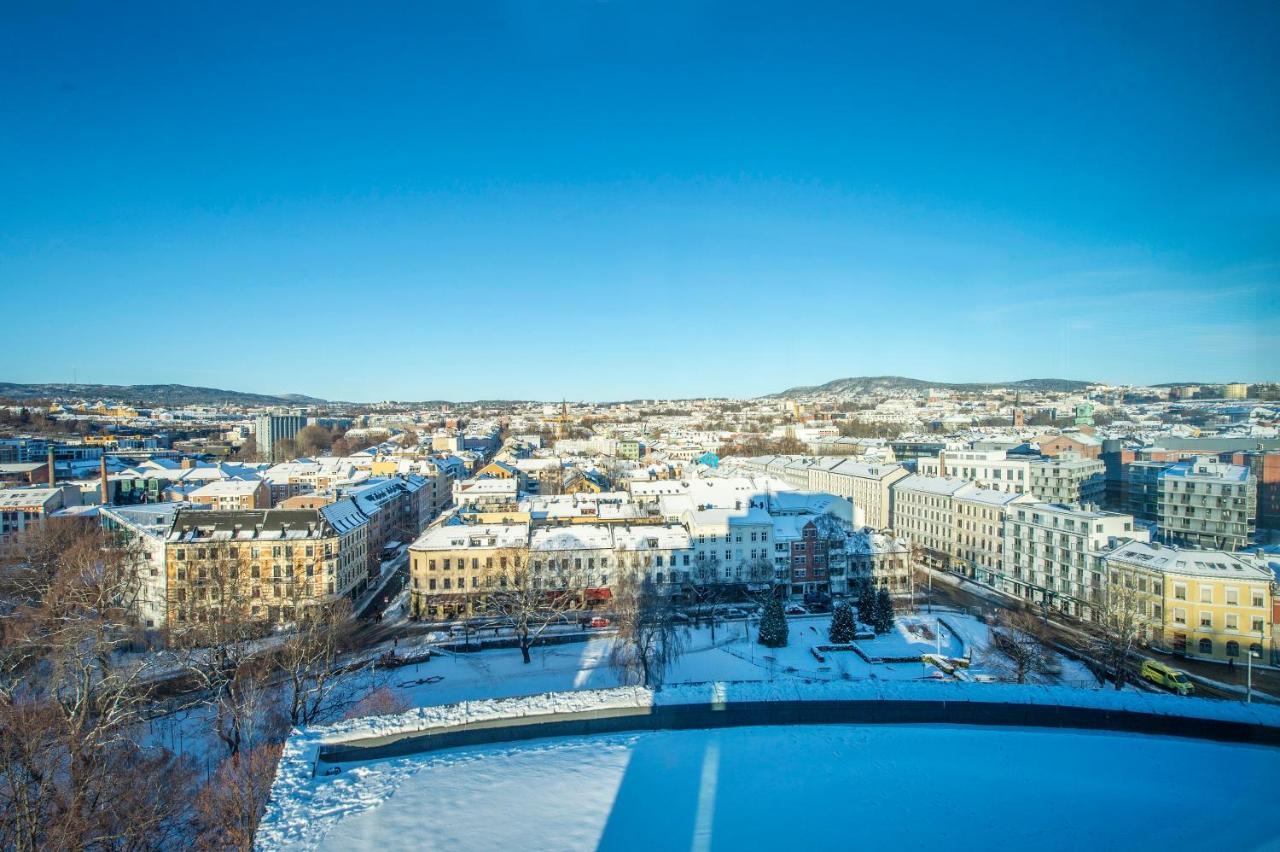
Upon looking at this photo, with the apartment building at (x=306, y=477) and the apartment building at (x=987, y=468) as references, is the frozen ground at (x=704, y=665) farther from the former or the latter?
the apartment building at (x=306, y=477)

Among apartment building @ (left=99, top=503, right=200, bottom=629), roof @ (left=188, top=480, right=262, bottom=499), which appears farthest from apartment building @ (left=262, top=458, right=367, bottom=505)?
apartment building @ (left=99, top=503, right=200, bottom=629)

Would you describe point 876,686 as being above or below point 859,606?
above

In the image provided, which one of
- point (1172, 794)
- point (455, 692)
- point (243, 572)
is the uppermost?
point (1172, 794)

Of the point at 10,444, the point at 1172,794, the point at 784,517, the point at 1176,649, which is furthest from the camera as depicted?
the point at 10,444

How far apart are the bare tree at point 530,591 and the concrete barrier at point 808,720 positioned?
48.7 feet

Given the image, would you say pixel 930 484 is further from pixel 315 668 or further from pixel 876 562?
pixel 315 668

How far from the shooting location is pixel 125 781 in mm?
10734

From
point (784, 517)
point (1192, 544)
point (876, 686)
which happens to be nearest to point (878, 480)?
point (784, 517)

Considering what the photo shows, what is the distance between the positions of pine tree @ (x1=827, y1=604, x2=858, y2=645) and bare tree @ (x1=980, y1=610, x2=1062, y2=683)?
399 centimetres

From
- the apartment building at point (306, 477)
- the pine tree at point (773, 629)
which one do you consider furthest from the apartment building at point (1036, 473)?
the apartment building at point (306, 477)

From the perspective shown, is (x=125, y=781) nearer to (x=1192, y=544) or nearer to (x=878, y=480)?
(x=878, y=480)

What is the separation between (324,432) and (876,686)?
10322 centimetres

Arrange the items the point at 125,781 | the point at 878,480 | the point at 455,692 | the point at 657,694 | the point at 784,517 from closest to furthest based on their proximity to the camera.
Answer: the point at 657,694
the point at 125,781
the point at 455,692
the point at 784,517
the point at 878,480

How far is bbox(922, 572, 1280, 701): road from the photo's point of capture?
19.5 meters
